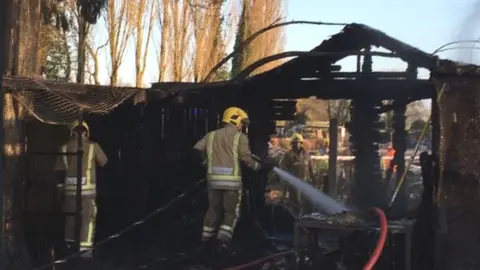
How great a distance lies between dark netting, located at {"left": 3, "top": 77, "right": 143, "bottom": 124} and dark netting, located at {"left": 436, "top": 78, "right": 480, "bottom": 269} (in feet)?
12.6

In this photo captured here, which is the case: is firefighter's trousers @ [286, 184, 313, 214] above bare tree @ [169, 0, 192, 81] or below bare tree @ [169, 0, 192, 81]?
below

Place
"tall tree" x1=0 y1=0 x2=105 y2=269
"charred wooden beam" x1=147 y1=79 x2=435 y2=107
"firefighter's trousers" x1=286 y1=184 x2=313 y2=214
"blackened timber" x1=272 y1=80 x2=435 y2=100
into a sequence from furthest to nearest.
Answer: "firefighter's trousers" x1=286 y1=184 x2=313 y2=214 < "blackened timber" x1=272 y1=80 x2=435 y2=100 < "charred wooden beam" x1=147 y1=79 x2=435 y2=107 < "tall tree" x1=0 y1=0 x2=105 y2=269

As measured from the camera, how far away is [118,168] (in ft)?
32.2

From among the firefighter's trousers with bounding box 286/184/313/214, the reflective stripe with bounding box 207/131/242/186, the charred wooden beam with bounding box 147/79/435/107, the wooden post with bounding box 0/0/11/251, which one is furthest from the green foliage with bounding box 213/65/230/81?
the wooden post with bounding box 0/0/11/251

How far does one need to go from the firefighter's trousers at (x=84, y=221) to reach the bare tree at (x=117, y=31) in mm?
13680

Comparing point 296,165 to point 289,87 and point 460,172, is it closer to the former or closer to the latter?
point 289,87

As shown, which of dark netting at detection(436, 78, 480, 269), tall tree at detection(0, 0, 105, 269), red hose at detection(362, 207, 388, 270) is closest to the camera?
red hose at detection(362, 207, 388, 270)

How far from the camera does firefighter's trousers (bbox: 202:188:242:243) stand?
317 inches

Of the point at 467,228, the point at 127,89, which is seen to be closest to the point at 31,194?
the point at 127,89

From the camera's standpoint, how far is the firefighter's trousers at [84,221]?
7836 millimetres

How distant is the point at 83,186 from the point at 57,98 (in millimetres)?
1143

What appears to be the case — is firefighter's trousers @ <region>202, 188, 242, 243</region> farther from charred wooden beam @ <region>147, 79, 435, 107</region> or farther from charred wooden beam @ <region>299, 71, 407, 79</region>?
charred wooden beam @ <region>299, 71, 407, 79</region>

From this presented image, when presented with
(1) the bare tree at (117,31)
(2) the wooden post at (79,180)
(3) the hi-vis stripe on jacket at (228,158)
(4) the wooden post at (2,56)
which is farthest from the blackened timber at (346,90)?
(1) the bare tree at (117,31)

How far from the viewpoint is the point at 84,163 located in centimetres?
792
